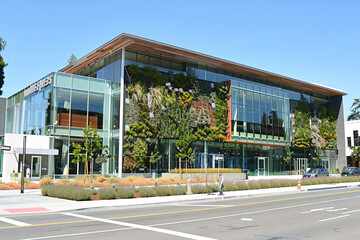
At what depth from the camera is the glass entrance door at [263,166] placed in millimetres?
51375

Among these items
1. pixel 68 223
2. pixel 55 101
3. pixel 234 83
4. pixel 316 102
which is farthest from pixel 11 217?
pixel 316 102

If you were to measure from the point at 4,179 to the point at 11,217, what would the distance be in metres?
22.8

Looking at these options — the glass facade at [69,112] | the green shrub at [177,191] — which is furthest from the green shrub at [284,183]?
the glass facade at [69,112]

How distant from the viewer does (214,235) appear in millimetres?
9633

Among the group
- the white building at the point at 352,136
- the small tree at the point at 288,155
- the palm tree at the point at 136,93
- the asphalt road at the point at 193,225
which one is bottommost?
the asphalt road at the point at 193,225

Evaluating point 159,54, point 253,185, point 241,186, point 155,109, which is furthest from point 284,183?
A: point 159,54

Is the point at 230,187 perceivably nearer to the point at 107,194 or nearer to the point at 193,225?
the point at 107,194

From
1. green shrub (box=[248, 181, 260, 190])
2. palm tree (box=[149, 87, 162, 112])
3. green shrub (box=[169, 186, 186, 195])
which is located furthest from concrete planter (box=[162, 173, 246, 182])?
green shrub (box=[169, 186, 186, 195])

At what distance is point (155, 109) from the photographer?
132 feet

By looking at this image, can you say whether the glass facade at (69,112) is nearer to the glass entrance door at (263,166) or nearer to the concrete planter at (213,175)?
the concrete planter at (213,175)

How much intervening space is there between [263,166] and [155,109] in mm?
20385

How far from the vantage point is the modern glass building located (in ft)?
124

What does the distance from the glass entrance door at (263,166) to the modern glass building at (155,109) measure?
145mm

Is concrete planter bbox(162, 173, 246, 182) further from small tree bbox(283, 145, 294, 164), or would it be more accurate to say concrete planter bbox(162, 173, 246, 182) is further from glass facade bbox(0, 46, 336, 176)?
small tree bbox(283, 145, 294, 164)
